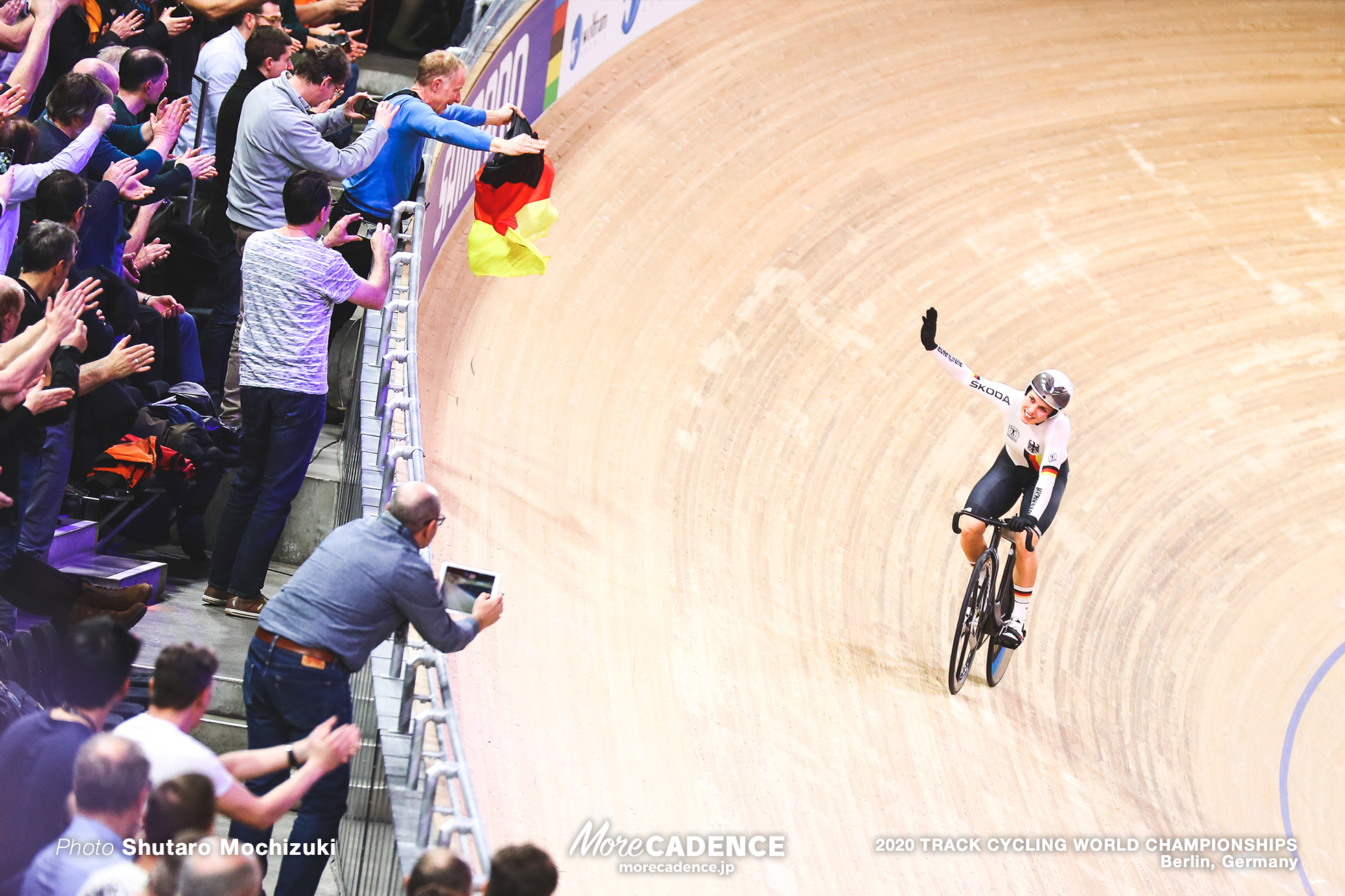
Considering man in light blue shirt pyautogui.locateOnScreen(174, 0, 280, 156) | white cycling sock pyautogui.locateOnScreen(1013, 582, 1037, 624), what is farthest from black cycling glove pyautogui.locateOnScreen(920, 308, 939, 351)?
man in light blue shirt pyautogui.locateOnScreen(174, 0, 280, 156)

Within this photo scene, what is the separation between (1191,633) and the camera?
872 centimetres

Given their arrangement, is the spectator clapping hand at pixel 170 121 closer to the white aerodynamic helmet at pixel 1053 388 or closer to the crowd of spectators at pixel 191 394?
the crowd of spectators at pixel 191 394

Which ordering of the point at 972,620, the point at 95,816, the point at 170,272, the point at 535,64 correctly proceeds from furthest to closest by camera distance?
the point at 535,64 → the point at 972,620 → the point at 170,272 → the point at 95,816

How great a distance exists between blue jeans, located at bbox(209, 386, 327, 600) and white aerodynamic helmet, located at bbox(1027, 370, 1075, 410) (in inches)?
143

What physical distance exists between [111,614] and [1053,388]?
448 cm

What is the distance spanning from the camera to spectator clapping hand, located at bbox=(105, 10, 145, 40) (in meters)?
6.62

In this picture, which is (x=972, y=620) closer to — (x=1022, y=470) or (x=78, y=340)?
(x=1022, y=470)

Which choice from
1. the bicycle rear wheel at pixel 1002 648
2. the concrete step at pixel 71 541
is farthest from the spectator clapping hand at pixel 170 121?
the bicycle rear wheel at pixel 1002 648

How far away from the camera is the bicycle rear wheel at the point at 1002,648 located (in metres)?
6.93

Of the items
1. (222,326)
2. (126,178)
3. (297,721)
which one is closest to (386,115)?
(126,178)

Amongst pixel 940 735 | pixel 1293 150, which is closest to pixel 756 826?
pixel 940 735

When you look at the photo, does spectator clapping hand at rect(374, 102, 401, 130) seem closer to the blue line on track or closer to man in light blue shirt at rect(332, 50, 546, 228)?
man in light blue shirt at rect(332, 50, 546, 228)

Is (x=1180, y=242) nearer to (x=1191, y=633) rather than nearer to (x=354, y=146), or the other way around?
(x=1191, y=633)

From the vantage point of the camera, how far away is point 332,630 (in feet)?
11.6
